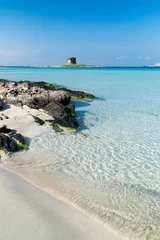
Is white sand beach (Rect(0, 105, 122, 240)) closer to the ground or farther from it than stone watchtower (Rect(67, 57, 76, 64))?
closer to the ground

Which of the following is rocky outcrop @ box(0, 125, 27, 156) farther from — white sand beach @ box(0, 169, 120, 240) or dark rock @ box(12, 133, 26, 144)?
white sand beach @ box(0, 169, 120, 240)

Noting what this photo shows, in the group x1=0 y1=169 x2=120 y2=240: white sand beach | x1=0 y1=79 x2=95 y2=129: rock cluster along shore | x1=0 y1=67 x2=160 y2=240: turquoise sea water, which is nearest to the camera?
x1=0 y1=169 x2=120 y2=240: white sand beach

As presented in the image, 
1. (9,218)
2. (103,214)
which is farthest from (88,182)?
(9,218)

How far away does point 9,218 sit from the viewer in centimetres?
392

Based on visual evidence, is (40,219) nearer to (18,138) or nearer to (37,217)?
(37,217)

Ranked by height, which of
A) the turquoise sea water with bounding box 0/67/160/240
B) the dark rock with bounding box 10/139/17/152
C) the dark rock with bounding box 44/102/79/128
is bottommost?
the turquoise sea water with bounding box 0/67/160/240

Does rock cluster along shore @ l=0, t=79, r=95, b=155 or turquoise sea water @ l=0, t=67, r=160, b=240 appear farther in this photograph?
rock cluster along shore @ l=0, t=79, r=95, b=155

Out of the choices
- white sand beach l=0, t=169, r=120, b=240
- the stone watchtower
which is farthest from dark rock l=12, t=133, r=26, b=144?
the stone watchtower

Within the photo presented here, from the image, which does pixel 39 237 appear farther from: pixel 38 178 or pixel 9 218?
pixel 38 178

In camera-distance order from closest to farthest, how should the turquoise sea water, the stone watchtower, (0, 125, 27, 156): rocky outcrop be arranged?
the turquoise sea water, (0, 125, 27, 156): rocky outcrop, the stone watchtower

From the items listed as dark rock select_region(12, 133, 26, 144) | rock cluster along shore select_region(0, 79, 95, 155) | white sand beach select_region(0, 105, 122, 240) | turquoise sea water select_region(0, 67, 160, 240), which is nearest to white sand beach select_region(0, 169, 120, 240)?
white sand beach select_region(0, 105, 122, 240)

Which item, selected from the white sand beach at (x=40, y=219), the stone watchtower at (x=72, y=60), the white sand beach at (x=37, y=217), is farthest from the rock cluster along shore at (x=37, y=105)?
the stone watchtower at (x=72, y=60)

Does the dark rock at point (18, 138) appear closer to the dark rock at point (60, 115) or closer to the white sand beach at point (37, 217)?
the white sand beach at point (37, 217)

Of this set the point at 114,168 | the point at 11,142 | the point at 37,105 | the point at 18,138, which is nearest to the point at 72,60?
the point at 37,105
